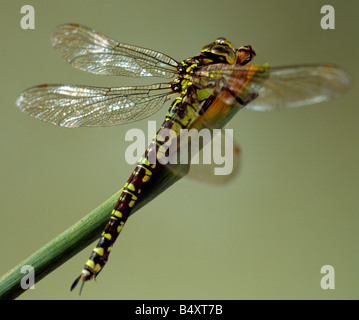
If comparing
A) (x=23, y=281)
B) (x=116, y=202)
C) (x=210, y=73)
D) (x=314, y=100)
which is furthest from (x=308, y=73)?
(x=23, y=281)

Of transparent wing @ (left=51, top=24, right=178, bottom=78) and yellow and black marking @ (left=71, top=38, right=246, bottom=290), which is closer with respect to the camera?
yellow and black marking @ (left=71, top=38, right=246, bottom=290)

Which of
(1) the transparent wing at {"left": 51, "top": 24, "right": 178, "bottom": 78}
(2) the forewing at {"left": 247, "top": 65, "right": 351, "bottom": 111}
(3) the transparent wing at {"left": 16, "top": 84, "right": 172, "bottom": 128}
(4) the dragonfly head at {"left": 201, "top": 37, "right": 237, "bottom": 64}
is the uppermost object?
(1) the transparent wing at {"left": 51, "top": 24, "right": 178, "bottom": 78}

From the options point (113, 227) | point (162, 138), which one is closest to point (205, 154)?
point (162, 138)

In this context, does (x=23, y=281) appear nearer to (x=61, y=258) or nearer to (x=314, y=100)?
(x=61, y=258)

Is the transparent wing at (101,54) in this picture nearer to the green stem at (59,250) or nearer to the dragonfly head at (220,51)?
the dragonfly head at (220,51)

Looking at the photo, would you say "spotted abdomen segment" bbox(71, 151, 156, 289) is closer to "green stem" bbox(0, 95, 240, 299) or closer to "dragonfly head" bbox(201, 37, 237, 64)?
"green stem" bbox(0, 95, 240, 299)

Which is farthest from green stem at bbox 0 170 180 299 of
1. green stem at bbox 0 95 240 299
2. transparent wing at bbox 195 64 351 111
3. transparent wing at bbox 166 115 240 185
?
transparent wing at bbox 195 64 351 111
